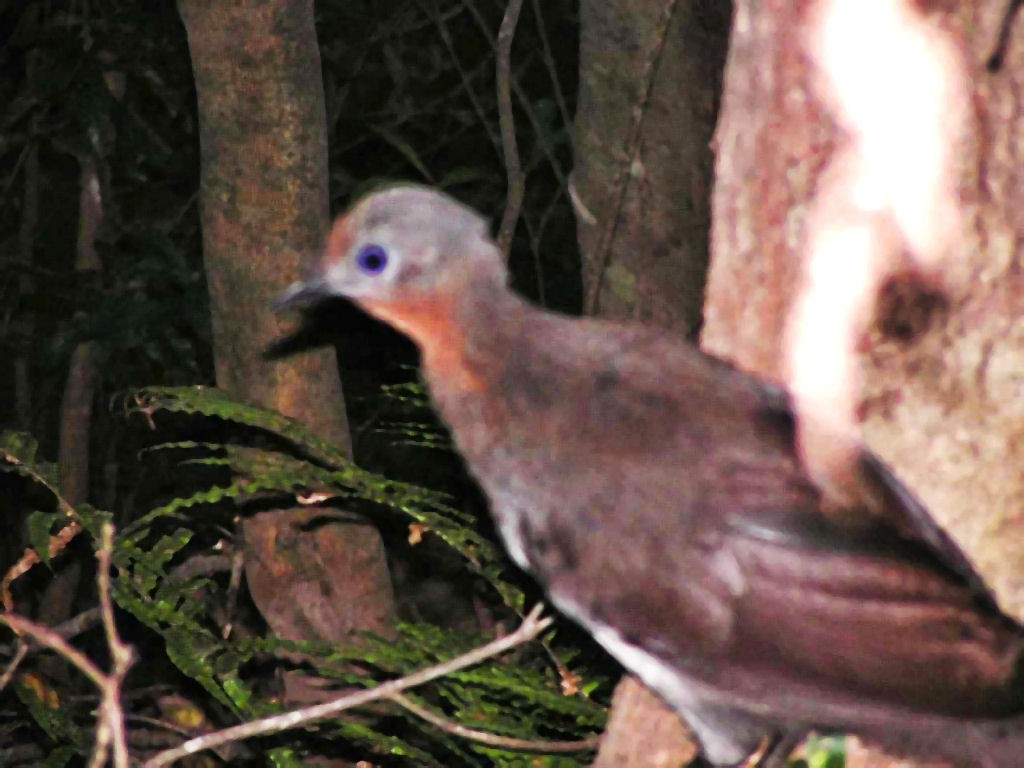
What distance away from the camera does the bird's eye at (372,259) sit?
2.43 m

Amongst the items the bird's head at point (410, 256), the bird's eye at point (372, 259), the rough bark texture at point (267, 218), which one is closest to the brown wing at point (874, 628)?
the bird's head at point (410, 256)

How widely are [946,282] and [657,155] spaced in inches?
64.0

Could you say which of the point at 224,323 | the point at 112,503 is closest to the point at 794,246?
the point at 224,323

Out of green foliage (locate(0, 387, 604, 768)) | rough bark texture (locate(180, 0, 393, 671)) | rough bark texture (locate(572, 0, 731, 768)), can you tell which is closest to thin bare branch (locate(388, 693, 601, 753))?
green foliage (locate(0, 387, 604, 768))

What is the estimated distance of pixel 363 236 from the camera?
2420 millimetres

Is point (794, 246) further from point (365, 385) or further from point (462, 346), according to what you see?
point (365, 385)

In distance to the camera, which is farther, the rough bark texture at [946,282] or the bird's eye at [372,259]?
the bird's eye at [372,259]

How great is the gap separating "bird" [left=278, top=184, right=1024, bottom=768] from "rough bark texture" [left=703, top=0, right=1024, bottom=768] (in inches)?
3.0

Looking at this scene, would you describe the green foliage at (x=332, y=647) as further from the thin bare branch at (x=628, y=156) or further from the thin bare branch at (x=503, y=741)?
the thin bare branch at (x=628, y=156)

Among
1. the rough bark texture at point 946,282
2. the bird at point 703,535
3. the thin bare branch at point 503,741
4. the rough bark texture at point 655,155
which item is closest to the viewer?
the rough bark texture at point 946,282

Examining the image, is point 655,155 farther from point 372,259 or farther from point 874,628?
point 874,628

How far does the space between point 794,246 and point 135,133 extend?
3248 mm

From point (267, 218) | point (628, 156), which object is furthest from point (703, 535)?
point (267, 218)

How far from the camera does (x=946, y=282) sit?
197 cm
